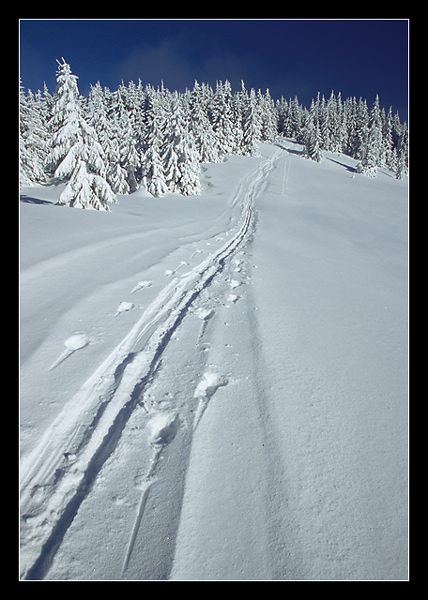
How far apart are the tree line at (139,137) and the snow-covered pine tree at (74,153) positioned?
0.05 m

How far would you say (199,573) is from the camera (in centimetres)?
178

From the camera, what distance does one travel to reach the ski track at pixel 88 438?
1.98 meters

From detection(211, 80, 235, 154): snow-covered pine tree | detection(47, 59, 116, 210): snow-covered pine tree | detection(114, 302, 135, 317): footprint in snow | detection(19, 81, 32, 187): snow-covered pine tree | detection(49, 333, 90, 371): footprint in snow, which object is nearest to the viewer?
detection(49, 333, 90, 371): footprint in snow

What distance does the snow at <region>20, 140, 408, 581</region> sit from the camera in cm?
191

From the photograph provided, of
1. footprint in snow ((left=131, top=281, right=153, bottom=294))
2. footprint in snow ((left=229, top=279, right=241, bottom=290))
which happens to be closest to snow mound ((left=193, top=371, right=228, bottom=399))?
footprint in snow ((left=131, top=281, right=153, bottom=294))

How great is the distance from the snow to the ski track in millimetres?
12

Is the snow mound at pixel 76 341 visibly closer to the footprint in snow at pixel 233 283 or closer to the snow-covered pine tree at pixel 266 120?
the footprint in snow at pixel 233 283

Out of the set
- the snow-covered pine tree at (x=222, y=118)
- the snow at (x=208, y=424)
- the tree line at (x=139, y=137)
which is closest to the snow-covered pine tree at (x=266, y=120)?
the tree line at (x=139, y=137)

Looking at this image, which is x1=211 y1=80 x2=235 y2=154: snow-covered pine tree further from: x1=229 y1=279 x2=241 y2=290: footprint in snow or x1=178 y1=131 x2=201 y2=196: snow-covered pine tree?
x1=229 y1=279 x2=241 y2=290: footprint in snow

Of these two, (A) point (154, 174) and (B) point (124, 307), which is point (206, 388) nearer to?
(B) point (124, 307)

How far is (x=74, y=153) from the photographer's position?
52.7 feet

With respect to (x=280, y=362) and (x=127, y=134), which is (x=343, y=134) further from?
(x=280, y=362)
